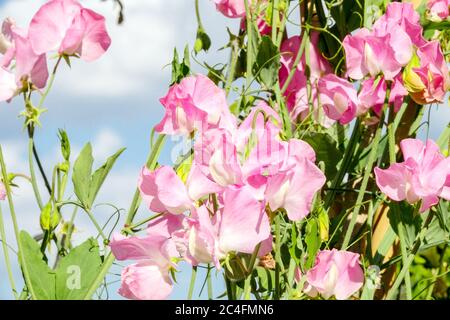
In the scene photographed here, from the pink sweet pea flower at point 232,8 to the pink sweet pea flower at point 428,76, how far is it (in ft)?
0.97

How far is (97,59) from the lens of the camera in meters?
1.01

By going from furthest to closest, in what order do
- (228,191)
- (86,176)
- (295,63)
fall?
1. (295,63)
2. (86,176)
3. (228,191)

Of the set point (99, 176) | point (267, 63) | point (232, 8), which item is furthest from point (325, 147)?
point (99, 176)

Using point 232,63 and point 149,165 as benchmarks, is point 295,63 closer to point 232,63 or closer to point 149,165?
point 232,63

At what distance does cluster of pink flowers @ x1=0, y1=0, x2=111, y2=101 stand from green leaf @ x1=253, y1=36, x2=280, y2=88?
24 cm

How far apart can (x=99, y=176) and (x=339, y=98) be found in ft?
1.05

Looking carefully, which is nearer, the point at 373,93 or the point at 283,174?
the point at 283,174

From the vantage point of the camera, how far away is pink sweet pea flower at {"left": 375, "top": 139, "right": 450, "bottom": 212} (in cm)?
103

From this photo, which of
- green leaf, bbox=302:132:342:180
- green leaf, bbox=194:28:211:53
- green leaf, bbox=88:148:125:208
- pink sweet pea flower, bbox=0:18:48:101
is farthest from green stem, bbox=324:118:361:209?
pink sweet pea flower, bbox=0:18:48:101

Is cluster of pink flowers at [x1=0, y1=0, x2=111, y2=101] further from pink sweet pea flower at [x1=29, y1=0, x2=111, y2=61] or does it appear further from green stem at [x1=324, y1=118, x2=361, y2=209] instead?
green stem at [x1=324, y1=118, x2=361, y2=209]

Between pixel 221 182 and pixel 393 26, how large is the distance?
14.6 inches

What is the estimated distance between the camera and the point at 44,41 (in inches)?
37.9
